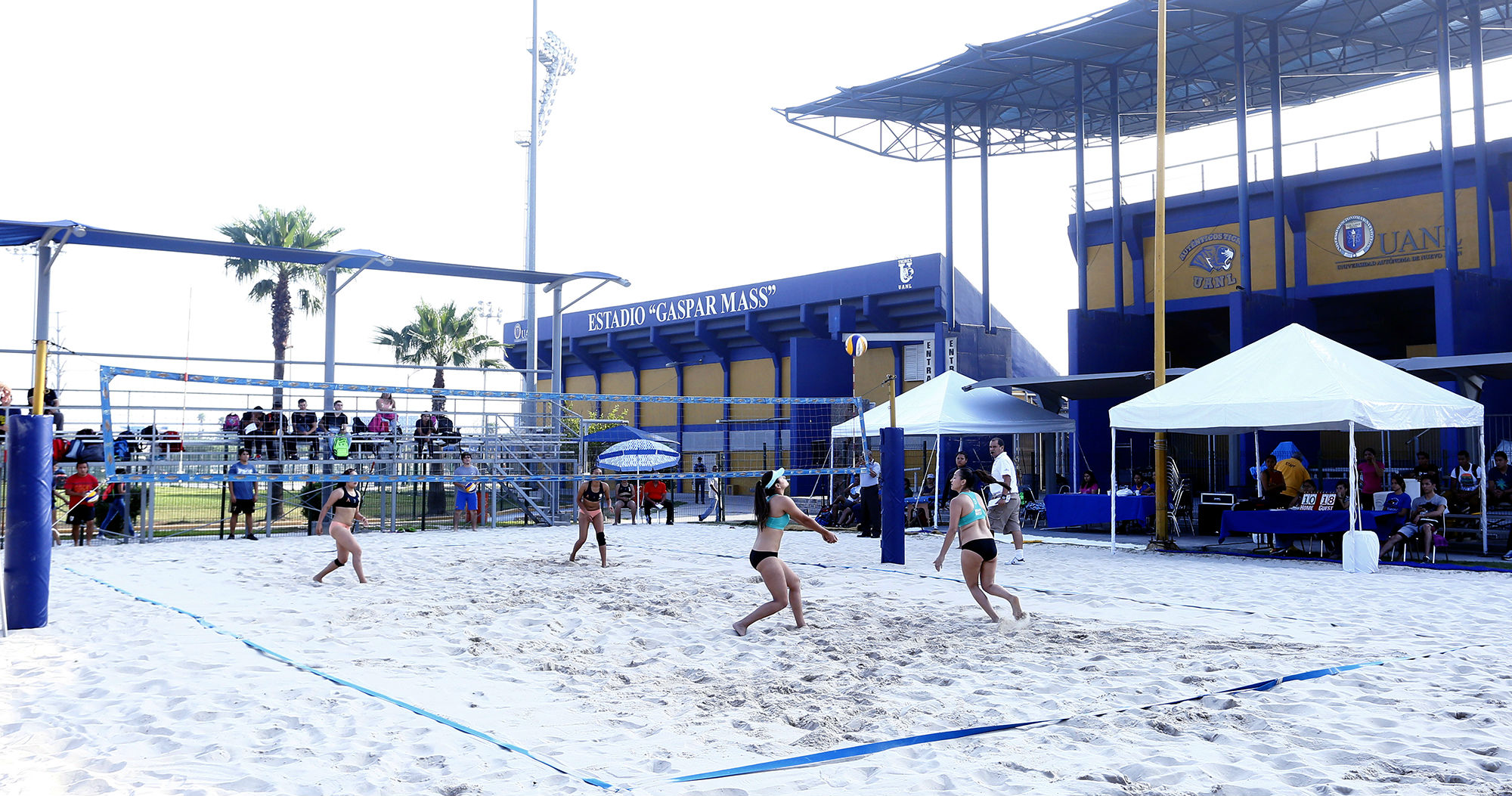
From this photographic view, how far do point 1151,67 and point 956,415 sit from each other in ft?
37.2

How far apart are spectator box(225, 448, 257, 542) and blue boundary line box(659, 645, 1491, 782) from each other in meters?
12.5

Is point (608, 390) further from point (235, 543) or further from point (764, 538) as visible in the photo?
point (764, 538)

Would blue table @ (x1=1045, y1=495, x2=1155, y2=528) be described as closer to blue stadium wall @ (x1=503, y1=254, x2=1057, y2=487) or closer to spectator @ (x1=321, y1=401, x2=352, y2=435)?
blue stadium wall @ (x1=503, y1=254, x2=1057, y2=487)

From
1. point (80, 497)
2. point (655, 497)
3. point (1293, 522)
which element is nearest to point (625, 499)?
point (655, 497)

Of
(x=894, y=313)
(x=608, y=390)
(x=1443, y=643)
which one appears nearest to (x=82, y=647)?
(x=1443, y=643)

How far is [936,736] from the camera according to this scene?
186 inches

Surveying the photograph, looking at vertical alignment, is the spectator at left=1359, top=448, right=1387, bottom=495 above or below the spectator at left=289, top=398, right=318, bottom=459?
below

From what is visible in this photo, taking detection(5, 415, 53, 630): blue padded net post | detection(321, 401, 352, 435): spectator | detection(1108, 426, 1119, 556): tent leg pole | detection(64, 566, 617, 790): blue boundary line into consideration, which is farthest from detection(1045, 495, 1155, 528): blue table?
detection(5, 415, 53, 630): blue padded net post

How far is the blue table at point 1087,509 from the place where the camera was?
50.6ft

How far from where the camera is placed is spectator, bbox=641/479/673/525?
761 inches

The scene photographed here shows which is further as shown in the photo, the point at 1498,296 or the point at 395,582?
the point at 1498,296

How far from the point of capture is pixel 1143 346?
23859 millimetres

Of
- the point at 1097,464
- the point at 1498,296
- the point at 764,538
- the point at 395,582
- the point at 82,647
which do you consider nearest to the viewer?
the point at 82,647

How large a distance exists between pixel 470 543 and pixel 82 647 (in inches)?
307
